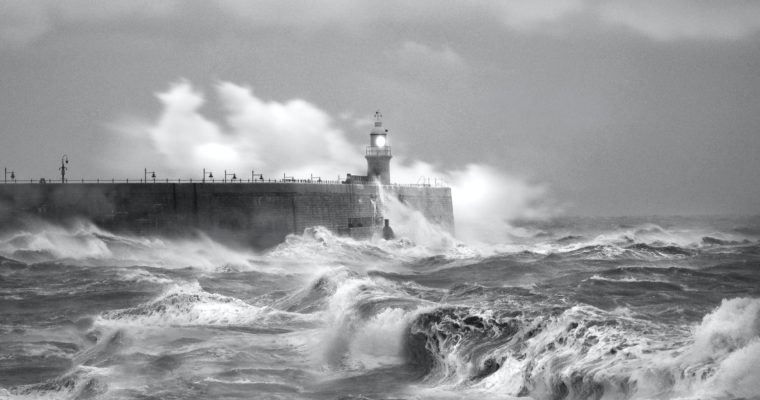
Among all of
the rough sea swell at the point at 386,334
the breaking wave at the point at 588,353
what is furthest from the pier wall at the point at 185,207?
the breaking wave at the point at 588,353

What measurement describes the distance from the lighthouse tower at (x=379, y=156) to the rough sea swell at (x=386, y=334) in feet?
63.4

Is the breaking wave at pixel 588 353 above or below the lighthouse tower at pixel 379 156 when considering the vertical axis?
below

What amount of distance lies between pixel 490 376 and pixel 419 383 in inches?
37.9

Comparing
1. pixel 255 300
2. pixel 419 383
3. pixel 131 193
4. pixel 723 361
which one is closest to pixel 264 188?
pixel 131 193

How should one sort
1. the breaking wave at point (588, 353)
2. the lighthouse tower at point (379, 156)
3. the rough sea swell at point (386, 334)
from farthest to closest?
1. the lighthouse tower at point (379, 156)
2. the rough sea swell at point (386, 334)
3. the breaking wave at point (588, 353)

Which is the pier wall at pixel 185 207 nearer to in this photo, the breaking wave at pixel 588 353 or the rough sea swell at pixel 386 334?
the rough sea swell at pixel 386 334

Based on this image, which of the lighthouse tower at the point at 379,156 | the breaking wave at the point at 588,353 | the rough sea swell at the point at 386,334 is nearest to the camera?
the breaking wave at the point at 588,353

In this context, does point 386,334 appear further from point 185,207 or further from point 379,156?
point 379,156

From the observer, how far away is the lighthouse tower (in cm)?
4597

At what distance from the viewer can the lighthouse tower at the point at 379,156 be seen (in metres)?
46.0

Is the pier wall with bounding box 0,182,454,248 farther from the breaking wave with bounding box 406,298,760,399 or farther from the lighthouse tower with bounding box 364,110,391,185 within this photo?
the breaking wave with bounding box 406,298,760,399

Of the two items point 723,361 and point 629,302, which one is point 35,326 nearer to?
point 629,302

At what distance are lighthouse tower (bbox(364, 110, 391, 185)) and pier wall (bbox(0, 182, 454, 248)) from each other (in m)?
8.41

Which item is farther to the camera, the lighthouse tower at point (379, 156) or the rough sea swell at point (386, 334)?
the lighthouse tower at point (379, 156)
